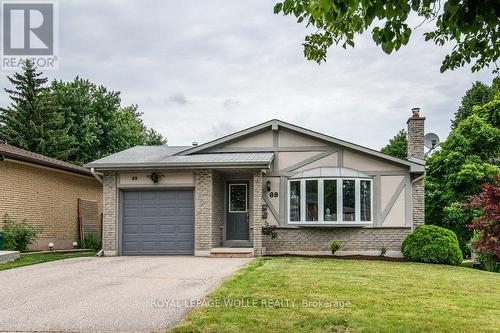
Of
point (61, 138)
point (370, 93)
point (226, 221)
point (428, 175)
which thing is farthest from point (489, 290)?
point (61, 138)

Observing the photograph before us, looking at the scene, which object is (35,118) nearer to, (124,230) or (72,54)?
(72,54)

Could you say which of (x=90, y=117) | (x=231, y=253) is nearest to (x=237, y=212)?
(x=231, y=253)

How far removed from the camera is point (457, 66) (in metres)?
6.94

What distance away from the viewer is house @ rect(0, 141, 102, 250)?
16.8 m

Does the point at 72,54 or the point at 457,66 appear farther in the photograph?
the point at 72,54

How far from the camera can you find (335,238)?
16609mm

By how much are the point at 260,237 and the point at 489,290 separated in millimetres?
7199

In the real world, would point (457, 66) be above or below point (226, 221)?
above

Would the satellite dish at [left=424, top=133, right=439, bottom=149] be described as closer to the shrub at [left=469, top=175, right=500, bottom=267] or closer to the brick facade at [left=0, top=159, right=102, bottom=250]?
the shrub at [left=469, top=175, right=500, bottom=267]

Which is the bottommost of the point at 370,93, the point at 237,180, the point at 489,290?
the point at 489,290

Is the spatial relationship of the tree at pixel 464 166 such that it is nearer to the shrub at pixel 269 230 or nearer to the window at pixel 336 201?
the window at pixel 336 201

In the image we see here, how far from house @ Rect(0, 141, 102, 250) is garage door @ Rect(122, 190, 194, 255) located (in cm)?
388

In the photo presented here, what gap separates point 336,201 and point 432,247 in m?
3.07

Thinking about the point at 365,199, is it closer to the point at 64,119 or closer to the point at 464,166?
the point at 464,166
